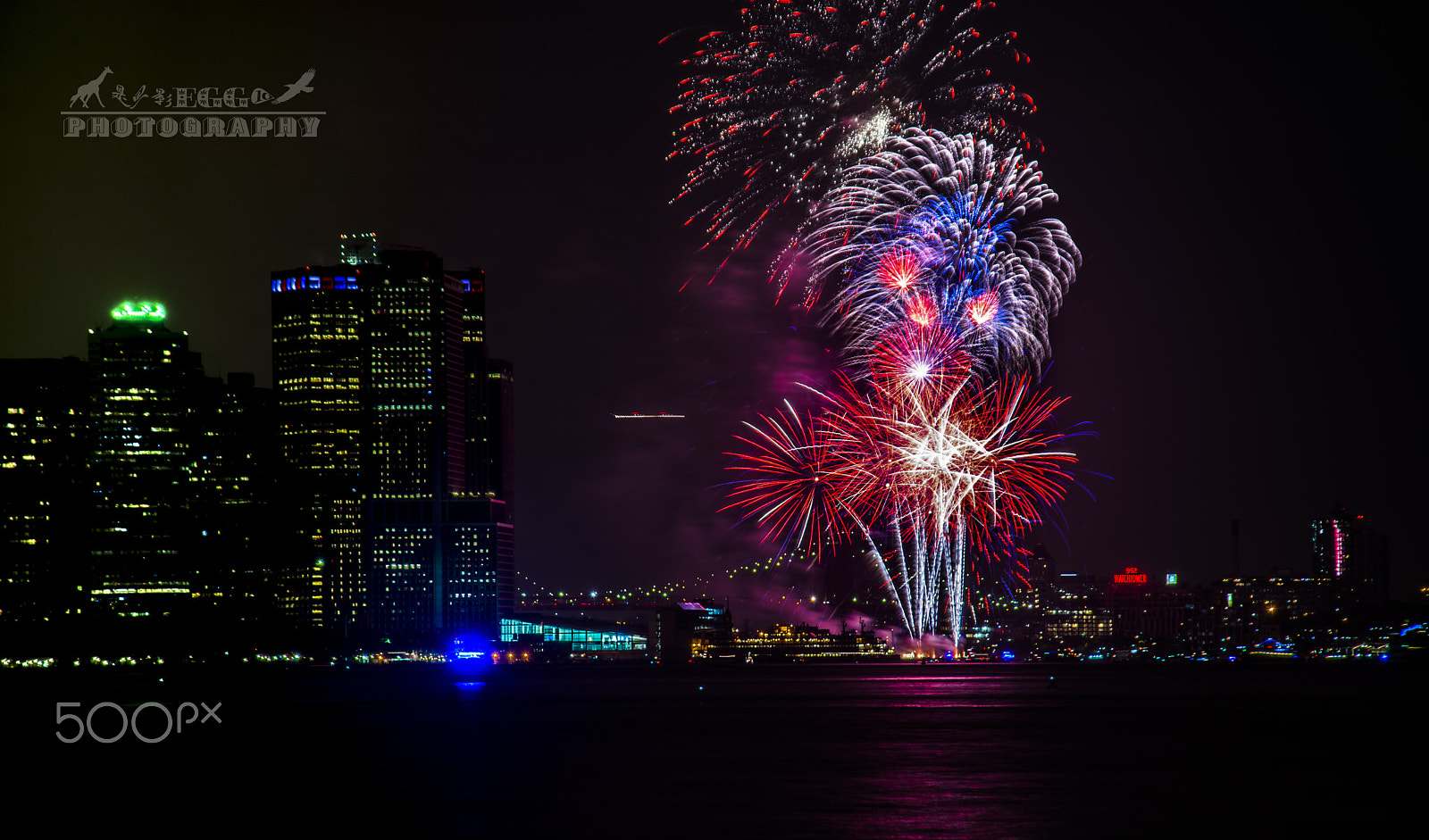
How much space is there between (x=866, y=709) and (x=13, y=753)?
5268 centimetres

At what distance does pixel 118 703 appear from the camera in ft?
336

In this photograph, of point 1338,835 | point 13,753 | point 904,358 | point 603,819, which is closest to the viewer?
point 1338,835

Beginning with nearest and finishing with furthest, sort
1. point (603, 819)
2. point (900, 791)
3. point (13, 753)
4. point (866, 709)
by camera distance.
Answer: point (603, 819) < point (900, 791) < point (13, 753) < point (866, 709)

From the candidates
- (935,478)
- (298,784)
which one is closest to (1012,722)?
(935,478)

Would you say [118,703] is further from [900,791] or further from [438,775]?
[900,791]

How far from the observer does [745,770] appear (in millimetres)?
54750

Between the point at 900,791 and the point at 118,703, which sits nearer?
the point at 900,791

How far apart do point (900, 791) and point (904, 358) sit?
32468 millimetres

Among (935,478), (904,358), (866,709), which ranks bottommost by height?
(866,709)

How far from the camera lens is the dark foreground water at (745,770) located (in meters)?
40.9

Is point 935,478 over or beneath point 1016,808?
over

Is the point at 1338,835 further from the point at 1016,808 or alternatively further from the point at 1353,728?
the point at 1353,728

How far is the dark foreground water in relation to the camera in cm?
4088

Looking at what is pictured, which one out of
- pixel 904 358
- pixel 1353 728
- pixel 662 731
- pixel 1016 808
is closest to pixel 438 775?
pixel 1016 808
